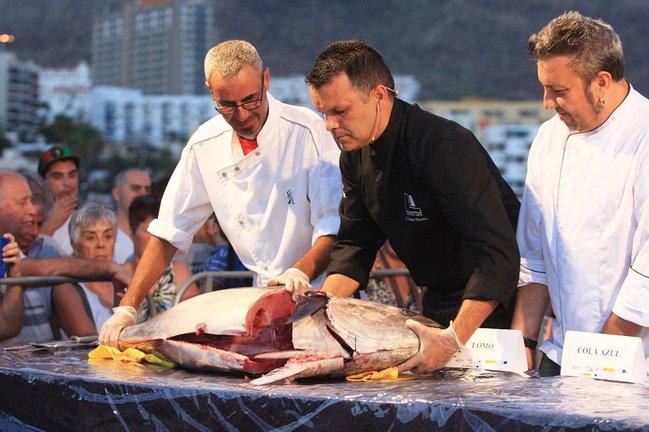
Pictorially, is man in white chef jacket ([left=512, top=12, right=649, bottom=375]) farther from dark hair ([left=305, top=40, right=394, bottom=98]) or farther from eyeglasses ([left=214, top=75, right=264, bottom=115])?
eyeglasses ([left=214, top=75, right=264, bottom=115])

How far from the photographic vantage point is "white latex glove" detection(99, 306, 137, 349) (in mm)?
3154

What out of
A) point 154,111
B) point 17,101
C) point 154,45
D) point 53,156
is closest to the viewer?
point 53,156

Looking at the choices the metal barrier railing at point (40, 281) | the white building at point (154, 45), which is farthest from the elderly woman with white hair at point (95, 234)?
the white building at point (154, 45)

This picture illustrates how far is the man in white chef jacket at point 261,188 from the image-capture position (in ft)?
12.6

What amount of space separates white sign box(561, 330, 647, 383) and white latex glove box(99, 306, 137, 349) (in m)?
1.36

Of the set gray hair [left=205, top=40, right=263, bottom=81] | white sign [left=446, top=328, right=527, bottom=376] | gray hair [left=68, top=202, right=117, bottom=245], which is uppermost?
gray hair [left=205, top=40, right=263, bottom=81]

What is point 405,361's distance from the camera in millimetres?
2715

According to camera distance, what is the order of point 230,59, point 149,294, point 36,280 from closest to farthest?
point 230,59, point 36,280, point 149,294

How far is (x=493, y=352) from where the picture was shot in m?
2.83

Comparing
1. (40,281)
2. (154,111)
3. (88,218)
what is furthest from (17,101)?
(40,281)

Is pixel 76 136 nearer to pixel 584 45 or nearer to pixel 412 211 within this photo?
pixel 412 211

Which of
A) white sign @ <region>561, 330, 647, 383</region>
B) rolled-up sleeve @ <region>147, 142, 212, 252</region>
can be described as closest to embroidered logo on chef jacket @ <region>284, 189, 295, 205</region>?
rolled-up sleeve @ <region>147, 142, 212, 252</region>

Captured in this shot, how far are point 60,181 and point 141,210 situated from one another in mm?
1308

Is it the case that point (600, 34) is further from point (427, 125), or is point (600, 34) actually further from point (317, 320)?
point (317, 320)
